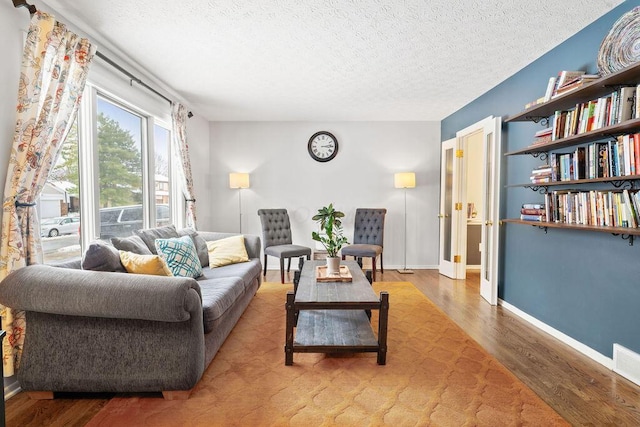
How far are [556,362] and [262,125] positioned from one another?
494 centimetres

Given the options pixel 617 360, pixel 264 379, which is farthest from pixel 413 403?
pixel 617 360

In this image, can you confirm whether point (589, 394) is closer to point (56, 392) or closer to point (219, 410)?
point (219, 410)

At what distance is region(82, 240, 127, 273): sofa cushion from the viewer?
208cm

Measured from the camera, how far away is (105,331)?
6.23 feet

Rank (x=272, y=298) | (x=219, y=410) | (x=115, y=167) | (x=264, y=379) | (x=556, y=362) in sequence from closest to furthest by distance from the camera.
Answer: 1. (x=219, y=410)
2. (x=264, y=379)
3. (x=556, y=362)
4. (x=115, y=167)
5. (x=272, y=298)

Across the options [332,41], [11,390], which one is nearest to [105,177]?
[11,390]

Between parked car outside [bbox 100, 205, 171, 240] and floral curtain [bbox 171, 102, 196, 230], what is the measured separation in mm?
517

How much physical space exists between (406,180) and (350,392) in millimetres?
3800

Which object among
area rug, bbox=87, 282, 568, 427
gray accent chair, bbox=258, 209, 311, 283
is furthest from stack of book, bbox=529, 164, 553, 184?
gray accent chair, bbox=258, 209, 311, 283

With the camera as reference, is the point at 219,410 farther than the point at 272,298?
No

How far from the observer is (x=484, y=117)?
4.14m

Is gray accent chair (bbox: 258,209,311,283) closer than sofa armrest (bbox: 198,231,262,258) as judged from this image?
No

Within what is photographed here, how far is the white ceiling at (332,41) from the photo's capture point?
2316mm

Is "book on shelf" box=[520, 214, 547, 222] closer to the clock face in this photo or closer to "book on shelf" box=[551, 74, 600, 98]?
"book on shelf" box=[551, 74, 600, 98]
